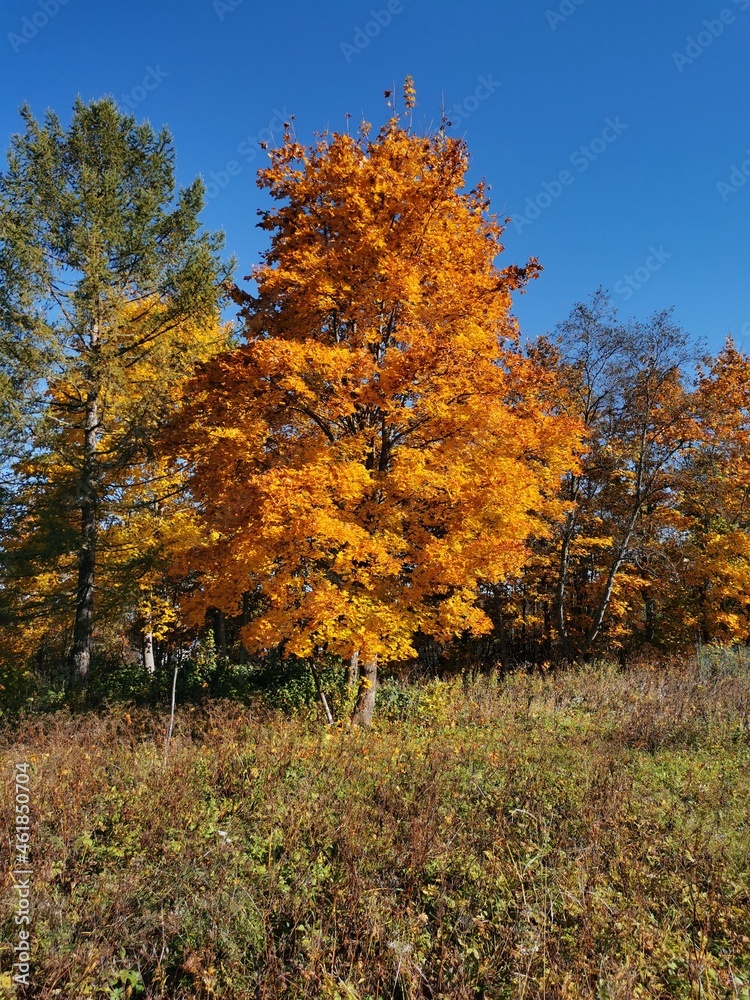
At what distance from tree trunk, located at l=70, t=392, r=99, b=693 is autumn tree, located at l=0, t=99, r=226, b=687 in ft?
0.10

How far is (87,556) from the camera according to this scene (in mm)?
13492

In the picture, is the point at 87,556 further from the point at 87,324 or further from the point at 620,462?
the point at 620,462

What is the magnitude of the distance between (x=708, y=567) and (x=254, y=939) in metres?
17.1

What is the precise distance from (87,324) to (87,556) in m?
5.60

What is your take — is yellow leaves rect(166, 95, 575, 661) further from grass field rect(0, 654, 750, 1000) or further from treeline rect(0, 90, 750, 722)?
grass field rect(0, 654, 750, 1000)

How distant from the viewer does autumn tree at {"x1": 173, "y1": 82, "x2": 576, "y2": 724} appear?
7.86m

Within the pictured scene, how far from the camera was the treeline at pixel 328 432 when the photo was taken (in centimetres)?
823

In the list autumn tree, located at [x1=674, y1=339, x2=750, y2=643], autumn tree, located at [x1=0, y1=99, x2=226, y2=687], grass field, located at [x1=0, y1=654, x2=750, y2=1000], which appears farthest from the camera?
autumn tree, located at [x1=674, y1=339, x2=750, y2=643]

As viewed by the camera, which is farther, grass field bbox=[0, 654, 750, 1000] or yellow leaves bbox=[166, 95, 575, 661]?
yellow leaves bbox=[166, 95, 575, 661]

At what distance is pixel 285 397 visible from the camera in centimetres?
921

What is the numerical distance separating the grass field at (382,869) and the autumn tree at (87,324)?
7177mm

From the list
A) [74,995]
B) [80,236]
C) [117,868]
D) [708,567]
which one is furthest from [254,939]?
[708,567]

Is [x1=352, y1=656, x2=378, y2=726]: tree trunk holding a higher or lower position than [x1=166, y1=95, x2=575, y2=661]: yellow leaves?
lower

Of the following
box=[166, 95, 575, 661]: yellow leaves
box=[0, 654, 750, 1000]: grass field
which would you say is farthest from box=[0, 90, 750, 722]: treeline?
box=[0, 654, 750, 1000]: grass field
